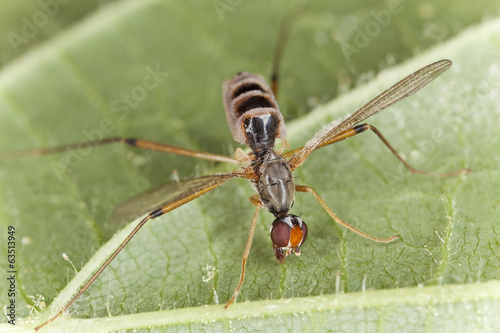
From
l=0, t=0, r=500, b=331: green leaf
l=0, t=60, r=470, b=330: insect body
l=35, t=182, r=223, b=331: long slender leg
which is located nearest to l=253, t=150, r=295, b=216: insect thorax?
l=0, t=60, r=470, b=330: insect body

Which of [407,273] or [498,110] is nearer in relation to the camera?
[407,273]

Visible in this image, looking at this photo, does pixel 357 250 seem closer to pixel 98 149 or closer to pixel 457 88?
pixel 457 88

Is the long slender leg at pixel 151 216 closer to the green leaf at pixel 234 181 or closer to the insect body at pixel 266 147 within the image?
the green leaf at pixel 234 181

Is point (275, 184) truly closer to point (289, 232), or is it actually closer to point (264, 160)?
point (264, 160)

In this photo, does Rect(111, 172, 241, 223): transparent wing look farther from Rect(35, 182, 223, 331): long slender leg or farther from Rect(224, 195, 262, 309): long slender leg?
Rect(224, 195, 262, 309): long slender leg

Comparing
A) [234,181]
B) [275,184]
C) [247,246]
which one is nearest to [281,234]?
[247,246]

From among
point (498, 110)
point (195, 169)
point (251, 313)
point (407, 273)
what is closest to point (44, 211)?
point (195, 169)
